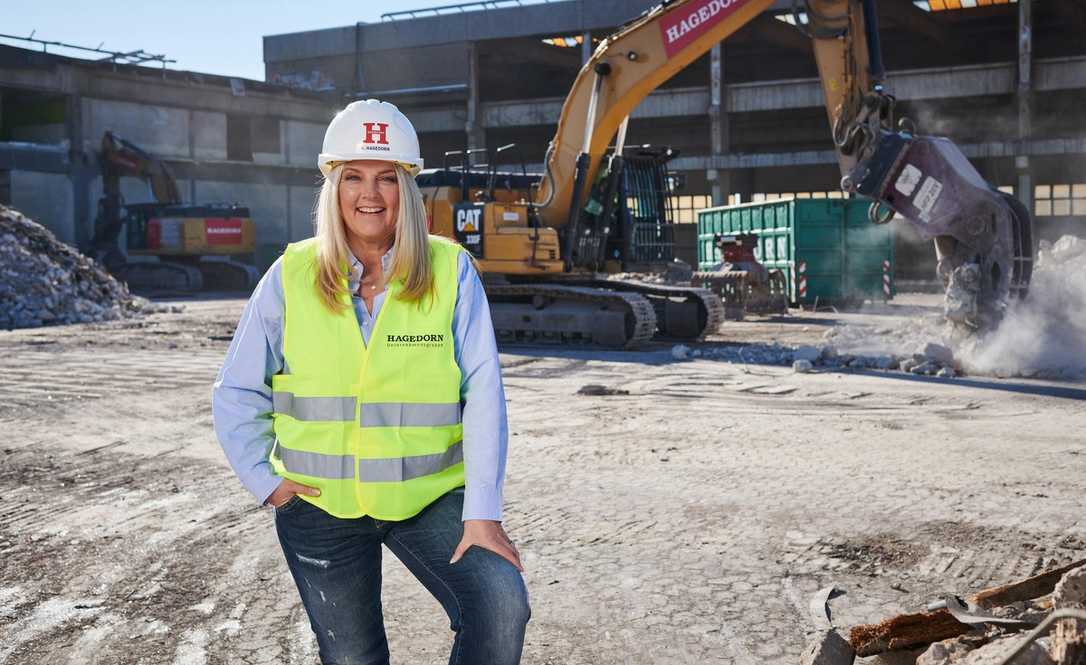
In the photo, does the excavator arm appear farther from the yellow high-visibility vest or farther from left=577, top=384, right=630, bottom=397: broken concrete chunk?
the yellow high-visibility vest

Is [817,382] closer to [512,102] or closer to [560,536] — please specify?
[560,536]

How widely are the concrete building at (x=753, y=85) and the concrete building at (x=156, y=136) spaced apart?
3.72 metres

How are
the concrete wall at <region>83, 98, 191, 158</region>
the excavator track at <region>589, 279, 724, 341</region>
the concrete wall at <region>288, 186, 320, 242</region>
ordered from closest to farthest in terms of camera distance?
1. the excavator track at <region>589, 279, 724, 341</region>
2. the concrete wall at <region>83, 98, 191, 158</region>
3. the concrete wall at <region>288, 186, 320, 242</region>

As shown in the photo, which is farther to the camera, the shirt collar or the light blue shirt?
the shirt collar

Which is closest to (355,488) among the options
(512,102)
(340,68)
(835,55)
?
(835,55)

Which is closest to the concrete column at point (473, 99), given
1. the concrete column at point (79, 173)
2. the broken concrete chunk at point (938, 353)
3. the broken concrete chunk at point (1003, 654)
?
the concrete column at point (79, 173)

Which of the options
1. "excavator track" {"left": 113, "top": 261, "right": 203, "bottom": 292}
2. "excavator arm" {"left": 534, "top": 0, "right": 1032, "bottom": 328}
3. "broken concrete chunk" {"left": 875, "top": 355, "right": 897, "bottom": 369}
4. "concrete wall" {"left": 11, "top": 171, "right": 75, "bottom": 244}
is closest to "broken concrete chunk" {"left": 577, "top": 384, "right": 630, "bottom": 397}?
"broken concrete chunk" {"left": 875, "top": 355, "right": 897, "bottom": 369}

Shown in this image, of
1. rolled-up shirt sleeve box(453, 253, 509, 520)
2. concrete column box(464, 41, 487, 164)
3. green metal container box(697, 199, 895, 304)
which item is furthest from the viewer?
concrete column box(464, 41, 487, 164)

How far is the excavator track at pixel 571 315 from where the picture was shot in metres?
16.0

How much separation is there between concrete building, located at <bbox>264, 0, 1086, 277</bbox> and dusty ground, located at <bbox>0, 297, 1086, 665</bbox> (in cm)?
2836

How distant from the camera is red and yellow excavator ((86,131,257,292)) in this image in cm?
3584

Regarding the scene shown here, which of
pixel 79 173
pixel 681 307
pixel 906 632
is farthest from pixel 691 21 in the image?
pixel 79 173

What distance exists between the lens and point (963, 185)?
41.6ft

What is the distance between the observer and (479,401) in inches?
108
